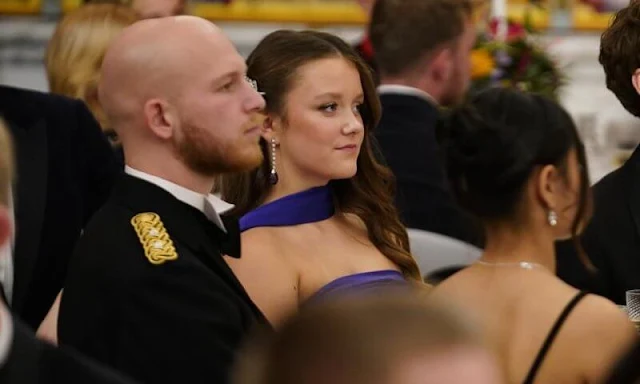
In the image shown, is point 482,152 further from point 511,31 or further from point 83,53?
point 511,31

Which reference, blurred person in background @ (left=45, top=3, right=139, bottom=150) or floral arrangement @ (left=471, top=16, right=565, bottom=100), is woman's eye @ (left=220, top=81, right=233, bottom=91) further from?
floral arrangement @ (left=471, top=16, right=565, bottom=100)

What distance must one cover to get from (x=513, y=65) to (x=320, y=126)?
2223 millimetres

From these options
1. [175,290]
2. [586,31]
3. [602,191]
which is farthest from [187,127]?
[586,31]

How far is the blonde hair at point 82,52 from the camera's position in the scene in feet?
13.4

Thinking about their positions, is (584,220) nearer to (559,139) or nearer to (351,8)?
(559,139)

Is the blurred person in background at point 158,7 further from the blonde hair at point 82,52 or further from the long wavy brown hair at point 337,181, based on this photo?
the long wavy brown hair at point 337,181

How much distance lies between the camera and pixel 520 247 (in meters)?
2.48

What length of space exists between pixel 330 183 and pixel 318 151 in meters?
0.15

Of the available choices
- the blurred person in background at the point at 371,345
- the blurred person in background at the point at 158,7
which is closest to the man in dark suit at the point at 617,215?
the blurred person in background at the point at 158,7

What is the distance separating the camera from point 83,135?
3129mm

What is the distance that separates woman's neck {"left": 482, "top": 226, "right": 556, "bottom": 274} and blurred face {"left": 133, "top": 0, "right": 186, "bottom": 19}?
91.1 inches

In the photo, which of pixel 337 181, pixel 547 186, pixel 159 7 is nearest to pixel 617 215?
pixel 337 181

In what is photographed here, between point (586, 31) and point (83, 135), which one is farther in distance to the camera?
point (586, 31)

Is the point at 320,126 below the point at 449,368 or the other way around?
below
